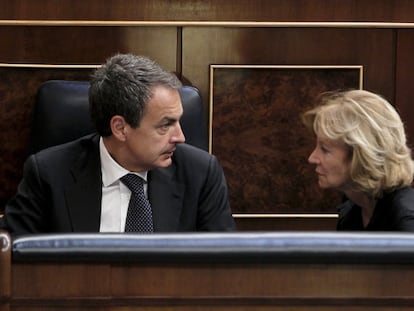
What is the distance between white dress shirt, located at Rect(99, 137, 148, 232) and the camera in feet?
6.51

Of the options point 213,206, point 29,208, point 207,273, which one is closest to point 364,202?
point 213,206

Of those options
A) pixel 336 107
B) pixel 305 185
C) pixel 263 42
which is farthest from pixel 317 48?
pixel 336 107

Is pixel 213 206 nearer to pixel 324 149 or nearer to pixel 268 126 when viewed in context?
pixel 324 149

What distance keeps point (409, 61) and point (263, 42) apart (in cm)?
54

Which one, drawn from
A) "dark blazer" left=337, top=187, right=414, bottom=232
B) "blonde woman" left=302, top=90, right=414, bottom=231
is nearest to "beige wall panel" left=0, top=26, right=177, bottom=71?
"blonde woman" left=302, top=90, right=414, bottom=231

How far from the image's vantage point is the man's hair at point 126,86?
199 cm

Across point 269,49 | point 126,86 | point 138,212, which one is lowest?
point 138,212

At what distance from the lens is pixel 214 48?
121 inches

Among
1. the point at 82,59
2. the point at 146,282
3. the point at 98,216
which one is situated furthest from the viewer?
the point at 82,59

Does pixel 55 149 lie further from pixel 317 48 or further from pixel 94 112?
pixel 317 48

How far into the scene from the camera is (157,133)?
202 cm

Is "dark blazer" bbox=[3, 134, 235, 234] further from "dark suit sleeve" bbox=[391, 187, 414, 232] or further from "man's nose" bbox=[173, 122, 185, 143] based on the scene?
"dark suit sleeve" bbox=[391, 187, 414, 232]

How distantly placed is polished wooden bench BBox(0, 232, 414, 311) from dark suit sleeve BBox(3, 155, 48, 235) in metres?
0.86

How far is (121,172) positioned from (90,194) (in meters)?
0.09
